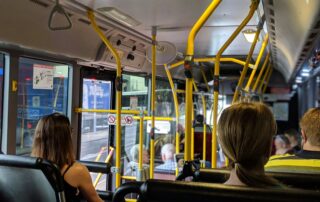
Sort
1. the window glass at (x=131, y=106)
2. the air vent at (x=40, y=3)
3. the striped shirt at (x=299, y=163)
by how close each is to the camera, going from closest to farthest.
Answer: the striped shirt at (x=299, y=163) → the air vent at (x=40, y=3) → the window glass at (x=131, y=106)

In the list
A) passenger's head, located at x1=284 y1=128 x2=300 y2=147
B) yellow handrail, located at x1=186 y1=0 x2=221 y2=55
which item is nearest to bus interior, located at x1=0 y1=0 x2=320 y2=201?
yellow handrail, located at x1=186 y1=0 x2=221 y2=55

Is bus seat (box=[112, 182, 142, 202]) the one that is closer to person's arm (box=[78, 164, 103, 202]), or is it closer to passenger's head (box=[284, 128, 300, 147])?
person's arm (box=[78, 164, 103, 202])

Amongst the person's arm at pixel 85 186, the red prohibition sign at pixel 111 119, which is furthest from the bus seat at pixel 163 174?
the person's arm at pixel 85 186

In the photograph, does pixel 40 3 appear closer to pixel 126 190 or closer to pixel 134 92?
pixel 126 190

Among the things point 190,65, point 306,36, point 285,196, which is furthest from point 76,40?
point 285,196

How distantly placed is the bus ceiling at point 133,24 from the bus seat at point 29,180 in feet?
3.50

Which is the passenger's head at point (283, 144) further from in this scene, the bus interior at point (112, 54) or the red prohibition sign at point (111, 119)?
the red prohibition sign at point (111, 119)

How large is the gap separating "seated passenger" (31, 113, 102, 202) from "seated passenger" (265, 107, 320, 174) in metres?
1.12

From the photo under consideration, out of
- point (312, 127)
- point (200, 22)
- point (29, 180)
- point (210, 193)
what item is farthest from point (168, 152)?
point (210, 193)

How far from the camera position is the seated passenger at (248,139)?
1.22 meters

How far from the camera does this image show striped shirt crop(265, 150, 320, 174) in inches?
80.0

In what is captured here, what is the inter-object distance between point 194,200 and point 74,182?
4.17 feet

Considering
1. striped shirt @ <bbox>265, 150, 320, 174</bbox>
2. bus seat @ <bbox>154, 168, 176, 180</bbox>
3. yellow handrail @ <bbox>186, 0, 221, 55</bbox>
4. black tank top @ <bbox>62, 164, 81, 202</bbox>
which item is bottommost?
bus seat @ <bbox>154, 168, 176, 180</bbox>

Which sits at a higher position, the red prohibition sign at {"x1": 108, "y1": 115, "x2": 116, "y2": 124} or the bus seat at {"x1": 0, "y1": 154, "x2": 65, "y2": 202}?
the red prohibition sign at {"x1": 108, "y1": 115, "x2": 116, "y2": 124}
